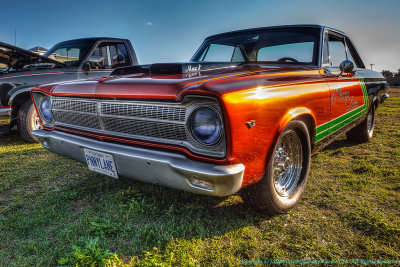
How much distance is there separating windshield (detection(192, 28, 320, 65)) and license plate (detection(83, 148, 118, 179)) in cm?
184

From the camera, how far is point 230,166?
160cm

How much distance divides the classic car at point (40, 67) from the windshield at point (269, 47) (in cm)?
222

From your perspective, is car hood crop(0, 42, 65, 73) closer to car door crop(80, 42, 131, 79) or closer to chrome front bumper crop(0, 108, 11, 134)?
car door crop(80, 42, 131, 79)

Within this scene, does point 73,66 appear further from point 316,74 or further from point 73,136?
point 316,74

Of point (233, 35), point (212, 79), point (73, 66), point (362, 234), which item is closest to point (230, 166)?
point (212, 79)

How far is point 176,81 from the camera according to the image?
69.9 inches

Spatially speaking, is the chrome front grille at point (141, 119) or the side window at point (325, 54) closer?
the chrome front grille at point (141, 119)

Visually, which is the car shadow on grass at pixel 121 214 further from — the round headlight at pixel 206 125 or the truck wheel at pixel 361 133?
the truck wheel at pixel 361 133

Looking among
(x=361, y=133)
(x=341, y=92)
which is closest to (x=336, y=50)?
(x=341, y=92)

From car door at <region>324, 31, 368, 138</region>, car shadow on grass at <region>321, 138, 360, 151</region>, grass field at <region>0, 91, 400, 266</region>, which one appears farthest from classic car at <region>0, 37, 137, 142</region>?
car shadow on grass at <region>321, 138, 360, 151</region>

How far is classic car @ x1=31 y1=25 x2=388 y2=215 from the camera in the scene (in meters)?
1.63

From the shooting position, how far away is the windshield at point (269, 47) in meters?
2.95

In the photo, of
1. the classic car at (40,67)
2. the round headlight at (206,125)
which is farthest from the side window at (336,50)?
the classic car at (40,67)

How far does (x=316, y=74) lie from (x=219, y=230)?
1680 mm
